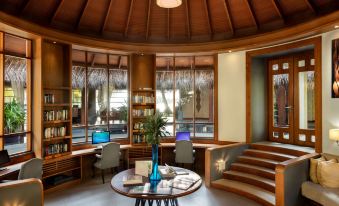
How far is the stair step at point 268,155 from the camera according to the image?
18.3 ft

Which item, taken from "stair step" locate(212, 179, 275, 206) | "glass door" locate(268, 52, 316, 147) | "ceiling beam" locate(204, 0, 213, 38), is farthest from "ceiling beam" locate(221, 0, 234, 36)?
"stair step" locate(212, 179, 275, 206)

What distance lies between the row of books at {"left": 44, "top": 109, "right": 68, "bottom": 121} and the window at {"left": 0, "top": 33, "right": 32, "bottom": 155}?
15.3 inches

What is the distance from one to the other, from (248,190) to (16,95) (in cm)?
527

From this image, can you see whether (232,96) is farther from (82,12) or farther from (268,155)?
(82,12)

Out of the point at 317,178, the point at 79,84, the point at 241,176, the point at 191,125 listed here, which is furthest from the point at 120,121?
the point at 317,178

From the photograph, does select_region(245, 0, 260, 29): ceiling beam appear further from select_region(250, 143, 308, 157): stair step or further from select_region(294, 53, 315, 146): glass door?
select_region(250, 143, 308, 157): stair step

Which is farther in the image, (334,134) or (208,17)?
(208,17)

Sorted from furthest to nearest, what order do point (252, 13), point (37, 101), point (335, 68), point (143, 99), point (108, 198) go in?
1. point (143, 99)
2. point (252, 13)
3. point (37, 101)
4. point (108, 198)
5. point (335, 68)

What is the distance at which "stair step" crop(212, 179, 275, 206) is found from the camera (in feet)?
15.3

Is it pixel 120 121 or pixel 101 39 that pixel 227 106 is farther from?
pixel 101 39

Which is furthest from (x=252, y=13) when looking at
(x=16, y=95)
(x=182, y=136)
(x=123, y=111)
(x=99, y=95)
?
(x=16, y=95)

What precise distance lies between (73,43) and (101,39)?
0.76 metres

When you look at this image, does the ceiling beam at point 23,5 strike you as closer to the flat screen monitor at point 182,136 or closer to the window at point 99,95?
the window at point 99,95

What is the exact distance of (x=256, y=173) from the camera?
5.60m
